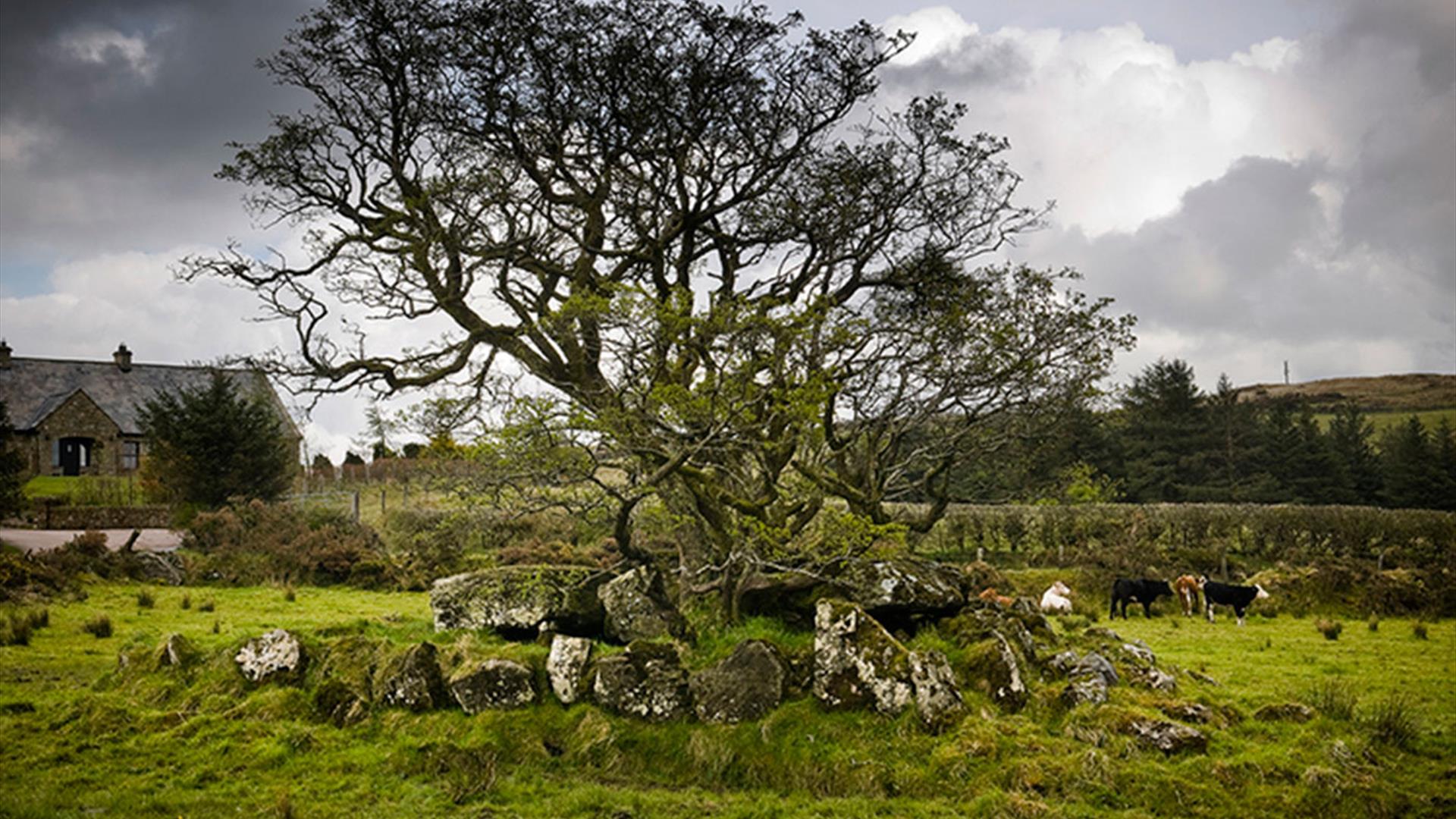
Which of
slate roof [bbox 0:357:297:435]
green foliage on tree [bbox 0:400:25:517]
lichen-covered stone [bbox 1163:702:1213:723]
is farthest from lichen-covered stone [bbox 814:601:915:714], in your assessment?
slate roof [bbox 0:357:297:435]

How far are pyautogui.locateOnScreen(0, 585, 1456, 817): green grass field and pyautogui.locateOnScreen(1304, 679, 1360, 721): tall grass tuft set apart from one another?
0.12 meters

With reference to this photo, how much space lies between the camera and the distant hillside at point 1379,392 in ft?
243

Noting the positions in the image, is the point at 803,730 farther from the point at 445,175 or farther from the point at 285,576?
the point at 285,576

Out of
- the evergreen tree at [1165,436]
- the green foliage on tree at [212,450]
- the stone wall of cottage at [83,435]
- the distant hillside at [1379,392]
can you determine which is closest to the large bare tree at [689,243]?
the green foliage on tree at [212,450]

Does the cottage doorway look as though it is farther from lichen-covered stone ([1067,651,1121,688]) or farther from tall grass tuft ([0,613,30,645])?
lichen-covered stone ([1067,651,1121,688])

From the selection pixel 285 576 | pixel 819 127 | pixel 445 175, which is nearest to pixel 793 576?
pixel 819 127

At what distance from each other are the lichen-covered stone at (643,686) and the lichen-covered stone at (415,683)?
7.59ft

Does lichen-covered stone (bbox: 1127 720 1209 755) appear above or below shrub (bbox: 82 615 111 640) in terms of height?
below

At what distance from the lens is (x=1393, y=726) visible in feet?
35.7

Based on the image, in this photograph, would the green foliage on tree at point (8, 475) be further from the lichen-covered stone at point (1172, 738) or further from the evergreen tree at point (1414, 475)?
the evergreen tree at point (1414, 475)

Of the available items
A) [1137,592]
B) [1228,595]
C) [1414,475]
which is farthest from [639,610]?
[1414,475]

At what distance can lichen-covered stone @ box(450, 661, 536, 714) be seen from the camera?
12.6 m

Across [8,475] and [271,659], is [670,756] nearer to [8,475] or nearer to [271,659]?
[271,659]

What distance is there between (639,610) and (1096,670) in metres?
7.04
